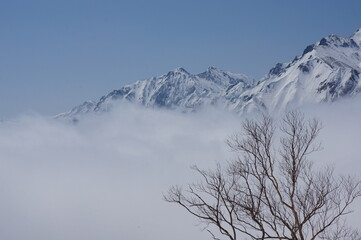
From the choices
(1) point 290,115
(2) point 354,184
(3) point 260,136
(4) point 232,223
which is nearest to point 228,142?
(3) point 260,136

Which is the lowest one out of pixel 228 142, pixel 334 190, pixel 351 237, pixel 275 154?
pixel 351 237

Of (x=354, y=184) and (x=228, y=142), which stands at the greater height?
(x=228, y=142)

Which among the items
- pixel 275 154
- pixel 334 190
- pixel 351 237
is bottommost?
pixel 351 237

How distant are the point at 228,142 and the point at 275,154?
1.62 metres

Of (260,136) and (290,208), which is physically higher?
(260,136)

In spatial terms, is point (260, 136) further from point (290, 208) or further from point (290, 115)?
point (290, 208)

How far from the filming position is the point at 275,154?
14.4m

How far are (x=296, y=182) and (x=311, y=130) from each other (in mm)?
1822

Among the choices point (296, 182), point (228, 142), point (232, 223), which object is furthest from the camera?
point (228, 142)

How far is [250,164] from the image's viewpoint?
47.3ft

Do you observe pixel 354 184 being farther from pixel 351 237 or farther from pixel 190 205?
pixel 190 205

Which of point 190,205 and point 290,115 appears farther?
point 290,115

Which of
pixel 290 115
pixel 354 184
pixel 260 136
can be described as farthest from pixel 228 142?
pixel 354 184

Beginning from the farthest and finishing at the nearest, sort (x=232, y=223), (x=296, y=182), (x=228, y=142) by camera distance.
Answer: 1. (x=228, y=142)
2. (x=296, y=182)
3. (x=232, y=223)
